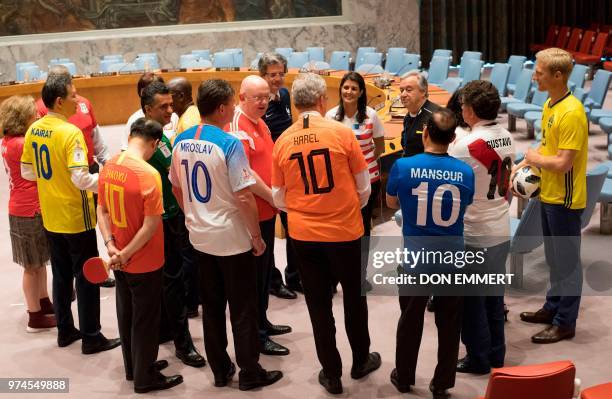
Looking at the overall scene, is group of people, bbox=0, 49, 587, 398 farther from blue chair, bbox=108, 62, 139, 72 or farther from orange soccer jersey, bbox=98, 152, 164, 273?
blue chair, bbox=108, 62, 139, 72

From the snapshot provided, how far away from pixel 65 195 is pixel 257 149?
1.18 meters

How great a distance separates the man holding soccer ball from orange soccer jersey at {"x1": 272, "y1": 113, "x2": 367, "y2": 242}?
3.85 ft

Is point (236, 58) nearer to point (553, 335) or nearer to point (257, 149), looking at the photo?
point (257, 149)

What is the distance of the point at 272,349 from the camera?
4832 millimetres

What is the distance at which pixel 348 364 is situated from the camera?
4652 millimetres

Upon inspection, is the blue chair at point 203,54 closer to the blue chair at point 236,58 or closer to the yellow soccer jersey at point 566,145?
the blue chair at point 236,58

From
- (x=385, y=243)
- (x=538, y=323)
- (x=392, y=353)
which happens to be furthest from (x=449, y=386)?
(x=385, y=243)

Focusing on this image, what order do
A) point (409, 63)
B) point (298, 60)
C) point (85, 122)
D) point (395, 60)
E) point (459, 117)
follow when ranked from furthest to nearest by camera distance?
1. point (298, 60)
2. point (395, 60)
3. point (409, 63)
4. point (85, 122)
5. point (459, 117)

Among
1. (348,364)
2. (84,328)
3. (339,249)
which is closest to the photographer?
(339,249)

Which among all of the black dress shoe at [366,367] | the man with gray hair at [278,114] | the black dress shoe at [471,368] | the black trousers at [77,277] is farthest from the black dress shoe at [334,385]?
the black trousers at [77,277]

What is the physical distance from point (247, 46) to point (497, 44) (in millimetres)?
5449

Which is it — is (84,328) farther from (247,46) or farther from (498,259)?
(247,46)

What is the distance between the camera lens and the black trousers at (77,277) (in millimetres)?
4848

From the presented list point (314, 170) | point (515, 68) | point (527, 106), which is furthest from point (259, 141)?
point (515, 68)
